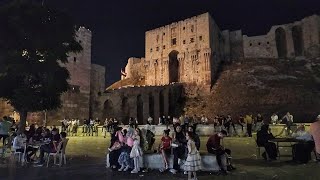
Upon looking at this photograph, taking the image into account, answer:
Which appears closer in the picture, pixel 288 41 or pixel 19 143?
pixel 19 143

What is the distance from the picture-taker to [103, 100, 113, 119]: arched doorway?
50844mm

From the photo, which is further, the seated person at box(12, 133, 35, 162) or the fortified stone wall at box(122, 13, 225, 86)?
the fortified stone wall at box(122, 13, 225, 86)

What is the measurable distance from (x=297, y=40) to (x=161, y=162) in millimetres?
60003

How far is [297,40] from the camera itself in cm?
6234

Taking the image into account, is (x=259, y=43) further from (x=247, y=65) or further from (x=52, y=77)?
(x=52, y=77)

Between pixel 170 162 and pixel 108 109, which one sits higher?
pixel 108 109

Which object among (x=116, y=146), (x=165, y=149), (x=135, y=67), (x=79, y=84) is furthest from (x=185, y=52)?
(x=165, y=149)

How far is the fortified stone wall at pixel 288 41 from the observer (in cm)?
5803

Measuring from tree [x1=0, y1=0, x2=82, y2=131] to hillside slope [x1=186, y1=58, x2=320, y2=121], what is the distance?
29141 millimetres

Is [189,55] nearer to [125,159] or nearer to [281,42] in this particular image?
[281,42]

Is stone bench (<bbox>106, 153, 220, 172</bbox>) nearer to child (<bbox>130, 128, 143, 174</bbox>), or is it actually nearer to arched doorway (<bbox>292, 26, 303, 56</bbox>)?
child (<bbox>130, 128, 143, 174</bbox>)

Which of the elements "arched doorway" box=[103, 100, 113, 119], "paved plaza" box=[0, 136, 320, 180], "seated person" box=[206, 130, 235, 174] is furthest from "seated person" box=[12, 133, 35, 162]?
"arched doorway" box=[103, 100, 113, 119]

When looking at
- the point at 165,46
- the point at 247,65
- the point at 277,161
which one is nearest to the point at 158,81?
the point at 165,46

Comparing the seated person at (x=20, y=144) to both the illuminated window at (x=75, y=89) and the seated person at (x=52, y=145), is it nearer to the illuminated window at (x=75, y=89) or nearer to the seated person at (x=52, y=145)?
the seated person at (x=52, y=145)
